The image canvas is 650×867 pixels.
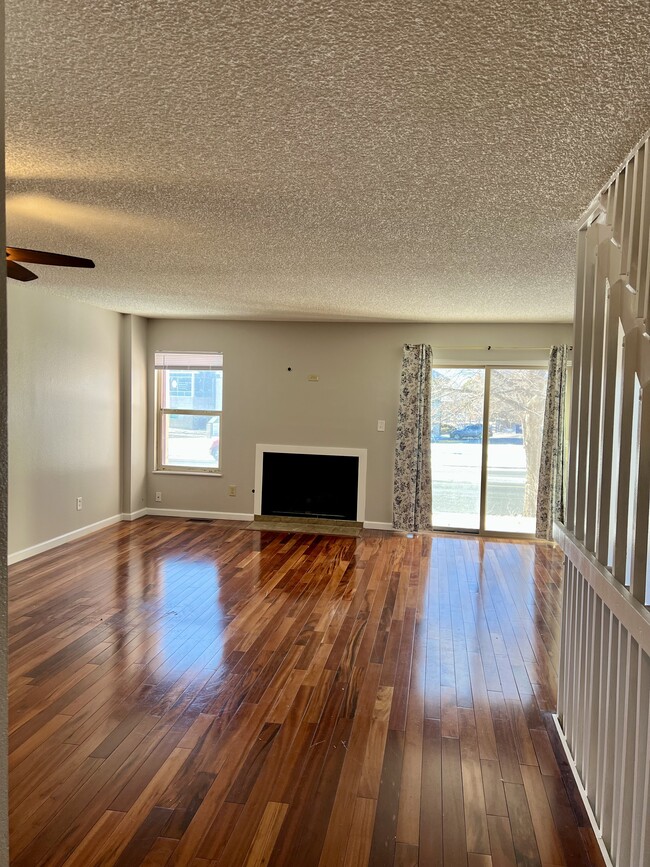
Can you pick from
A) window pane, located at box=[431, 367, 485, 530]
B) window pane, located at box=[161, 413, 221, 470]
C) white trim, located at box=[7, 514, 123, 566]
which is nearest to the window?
window pane, located at box=[161, 413, 221, 470]

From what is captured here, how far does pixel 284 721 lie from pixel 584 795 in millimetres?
1291

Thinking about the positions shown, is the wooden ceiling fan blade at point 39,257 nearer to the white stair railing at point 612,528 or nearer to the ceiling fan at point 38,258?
the ceiling fan at point 38,258

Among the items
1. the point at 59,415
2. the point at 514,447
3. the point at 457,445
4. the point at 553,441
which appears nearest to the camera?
the point at 59,415

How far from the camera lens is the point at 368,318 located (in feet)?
22.1

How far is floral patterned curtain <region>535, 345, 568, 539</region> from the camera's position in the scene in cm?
663

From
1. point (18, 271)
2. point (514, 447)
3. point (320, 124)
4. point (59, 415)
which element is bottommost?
point (514, 447)

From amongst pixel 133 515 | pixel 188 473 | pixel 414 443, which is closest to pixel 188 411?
pixel 188 473

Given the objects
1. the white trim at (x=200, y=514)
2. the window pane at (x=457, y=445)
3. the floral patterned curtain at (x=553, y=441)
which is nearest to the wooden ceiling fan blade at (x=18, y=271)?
the white trim at (x=200, y=514)

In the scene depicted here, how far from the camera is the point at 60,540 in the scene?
5.95 meters

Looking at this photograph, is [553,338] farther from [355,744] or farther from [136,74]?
[136,74]

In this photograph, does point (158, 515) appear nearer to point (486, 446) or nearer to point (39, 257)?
point (486, 446)

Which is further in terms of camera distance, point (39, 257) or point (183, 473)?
point (183, 473)

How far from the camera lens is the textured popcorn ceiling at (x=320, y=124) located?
138cm

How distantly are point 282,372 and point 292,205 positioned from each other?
4524 millimetres
